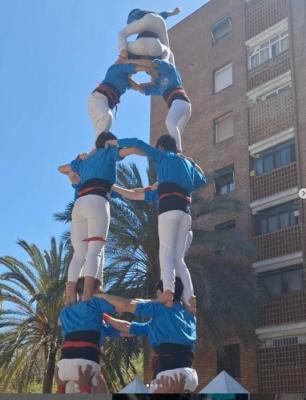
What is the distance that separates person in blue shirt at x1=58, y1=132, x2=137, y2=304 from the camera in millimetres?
11180

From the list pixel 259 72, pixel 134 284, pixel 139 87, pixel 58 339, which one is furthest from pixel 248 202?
pixel 139 87

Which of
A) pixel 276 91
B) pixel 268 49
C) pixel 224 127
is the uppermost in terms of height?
pixel 268 49

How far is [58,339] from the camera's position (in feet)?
69.2

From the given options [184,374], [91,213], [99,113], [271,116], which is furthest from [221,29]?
[184,374]

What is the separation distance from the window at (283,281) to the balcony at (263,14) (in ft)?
31.7

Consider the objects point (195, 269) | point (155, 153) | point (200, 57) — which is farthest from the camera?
point (200, 57)

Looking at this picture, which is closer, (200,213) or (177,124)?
(177,124)

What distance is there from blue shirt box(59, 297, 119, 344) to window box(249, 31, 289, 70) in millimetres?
18258

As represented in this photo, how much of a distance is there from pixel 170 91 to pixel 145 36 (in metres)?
1.33

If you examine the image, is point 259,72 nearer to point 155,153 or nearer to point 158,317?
point 155,153

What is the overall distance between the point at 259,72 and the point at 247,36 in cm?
193

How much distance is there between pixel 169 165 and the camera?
1147 centimetres

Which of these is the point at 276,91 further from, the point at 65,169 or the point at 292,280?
the point at 65,169

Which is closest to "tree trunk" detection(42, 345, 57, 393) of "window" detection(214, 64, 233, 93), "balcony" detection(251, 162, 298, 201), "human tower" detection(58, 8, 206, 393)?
"balcony" detection(251, 162, 298, 201)
